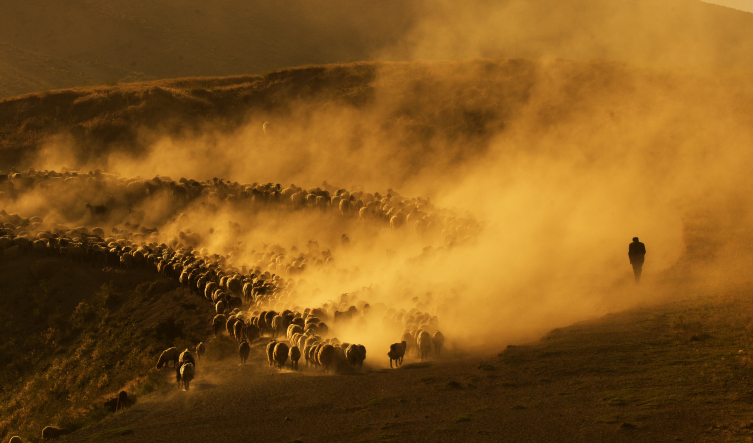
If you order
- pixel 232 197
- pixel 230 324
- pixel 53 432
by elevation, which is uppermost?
pixel 232 197

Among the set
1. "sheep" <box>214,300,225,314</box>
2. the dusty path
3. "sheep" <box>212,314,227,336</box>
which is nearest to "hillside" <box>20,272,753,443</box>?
the dusty path

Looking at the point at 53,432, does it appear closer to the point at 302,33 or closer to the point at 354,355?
the point at 354,355

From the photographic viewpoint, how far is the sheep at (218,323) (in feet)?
65.5

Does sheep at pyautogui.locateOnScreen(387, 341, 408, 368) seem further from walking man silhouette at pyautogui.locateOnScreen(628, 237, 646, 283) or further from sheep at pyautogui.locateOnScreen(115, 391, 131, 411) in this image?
walking man silhouette at pyautogui.locateOnScreen(628, 237, 646, 283)

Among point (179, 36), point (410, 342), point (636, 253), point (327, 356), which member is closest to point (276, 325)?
point (327, 356)

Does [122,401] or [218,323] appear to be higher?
[218,323]

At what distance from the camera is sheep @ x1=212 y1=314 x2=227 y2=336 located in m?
20.0

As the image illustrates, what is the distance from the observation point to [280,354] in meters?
15.9

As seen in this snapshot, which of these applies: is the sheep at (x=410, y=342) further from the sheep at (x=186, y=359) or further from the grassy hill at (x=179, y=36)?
the grassy hill at (x=179, y=36)

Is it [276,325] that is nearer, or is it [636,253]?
[636,253]

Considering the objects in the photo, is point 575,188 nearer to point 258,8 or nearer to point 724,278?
point 724,278

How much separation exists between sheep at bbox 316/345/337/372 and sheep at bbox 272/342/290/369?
1134mm

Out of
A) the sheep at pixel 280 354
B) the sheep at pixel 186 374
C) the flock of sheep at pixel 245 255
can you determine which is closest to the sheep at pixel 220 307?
the flock of sheep at pixel 245 255

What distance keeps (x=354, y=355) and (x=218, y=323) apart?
22.1ft
